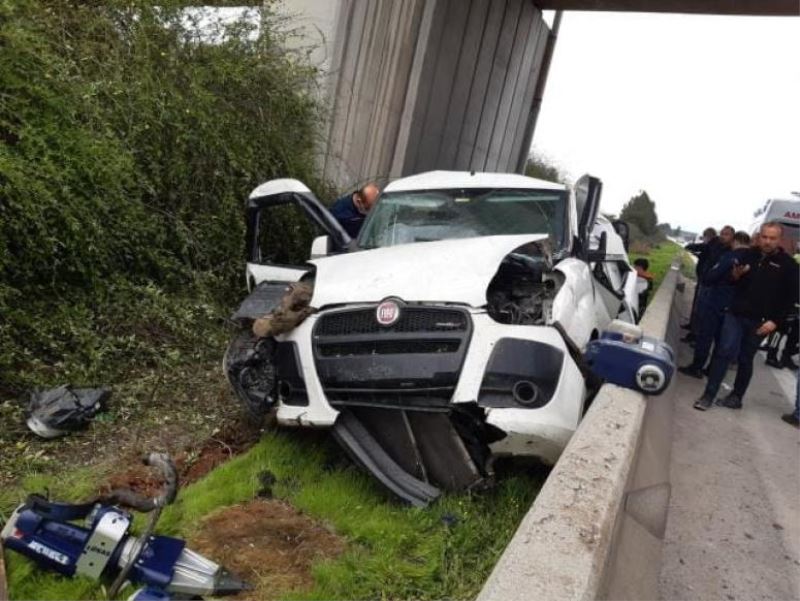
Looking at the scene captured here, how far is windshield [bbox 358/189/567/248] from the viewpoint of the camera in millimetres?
4703

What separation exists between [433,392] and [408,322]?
40 cm

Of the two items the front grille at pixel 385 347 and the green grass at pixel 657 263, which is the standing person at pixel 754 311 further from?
the green grass at pixel 657 263

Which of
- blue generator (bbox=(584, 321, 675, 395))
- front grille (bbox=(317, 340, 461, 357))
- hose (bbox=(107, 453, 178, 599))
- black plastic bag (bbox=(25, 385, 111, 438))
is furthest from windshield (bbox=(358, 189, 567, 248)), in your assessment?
hose (bbox=(107, 453, 178, 599))

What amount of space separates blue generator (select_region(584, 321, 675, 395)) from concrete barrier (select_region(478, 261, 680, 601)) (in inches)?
3.1

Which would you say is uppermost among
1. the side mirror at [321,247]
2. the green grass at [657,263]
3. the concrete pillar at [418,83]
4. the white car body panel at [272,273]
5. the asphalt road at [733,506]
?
the concrete pillar at [418,83]

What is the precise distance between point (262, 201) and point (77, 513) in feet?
9.68

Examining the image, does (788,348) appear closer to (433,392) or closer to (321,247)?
(321,247)

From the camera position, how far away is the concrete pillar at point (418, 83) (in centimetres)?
941

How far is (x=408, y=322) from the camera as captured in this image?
3305 millimetres

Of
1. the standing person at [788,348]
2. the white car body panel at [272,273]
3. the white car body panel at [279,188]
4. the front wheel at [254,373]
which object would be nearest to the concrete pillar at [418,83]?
the white car body panel at [279,188]

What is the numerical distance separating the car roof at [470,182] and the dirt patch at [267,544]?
2.95m

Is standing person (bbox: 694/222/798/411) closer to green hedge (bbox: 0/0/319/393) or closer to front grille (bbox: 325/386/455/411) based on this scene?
front grille (bbox: 325/386/455/411)

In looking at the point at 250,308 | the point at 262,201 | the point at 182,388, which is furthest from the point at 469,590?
the point at 262,201

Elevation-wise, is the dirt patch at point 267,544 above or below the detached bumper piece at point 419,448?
below
